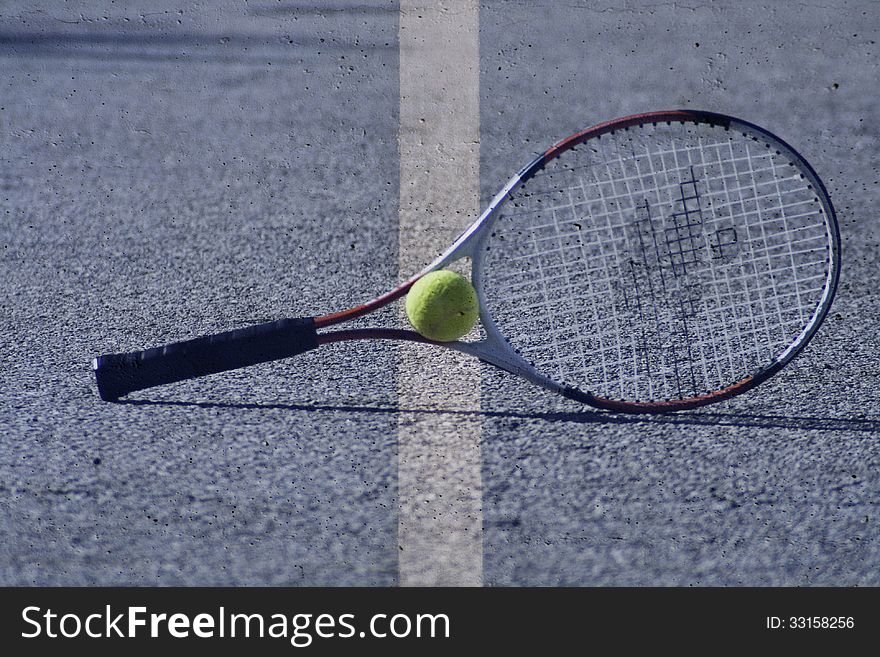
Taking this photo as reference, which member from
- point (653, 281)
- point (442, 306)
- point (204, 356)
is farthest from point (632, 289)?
point (204, 356)

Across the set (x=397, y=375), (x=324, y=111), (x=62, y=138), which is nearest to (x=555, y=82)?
(x=324, y=111)

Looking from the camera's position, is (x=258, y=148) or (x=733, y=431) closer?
(x=733, y=431)

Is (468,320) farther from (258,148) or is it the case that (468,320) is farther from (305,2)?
(305,2)

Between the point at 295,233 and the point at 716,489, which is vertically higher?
the point at 295,233

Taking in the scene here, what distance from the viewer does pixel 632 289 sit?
13.1ft

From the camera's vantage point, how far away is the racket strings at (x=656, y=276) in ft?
12.5

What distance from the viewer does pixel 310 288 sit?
4184mm

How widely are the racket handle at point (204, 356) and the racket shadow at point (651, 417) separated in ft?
0.62

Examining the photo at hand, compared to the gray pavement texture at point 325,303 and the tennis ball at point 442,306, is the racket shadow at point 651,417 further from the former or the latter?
the tennis ball at point 442,306

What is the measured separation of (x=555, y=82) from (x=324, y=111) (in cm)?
107

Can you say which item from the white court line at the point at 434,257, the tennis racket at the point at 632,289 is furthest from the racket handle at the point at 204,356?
the white court line at the point at 434,257

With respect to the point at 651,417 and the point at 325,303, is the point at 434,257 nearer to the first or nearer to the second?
the point at 325,303

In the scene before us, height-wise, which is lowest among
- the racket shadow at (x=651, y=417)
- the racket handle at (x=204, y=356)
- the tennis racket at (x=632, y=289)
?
the racket shadow at (x=651, y=417)

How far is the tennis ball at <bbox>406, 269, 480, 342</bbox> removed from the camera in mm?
3410
